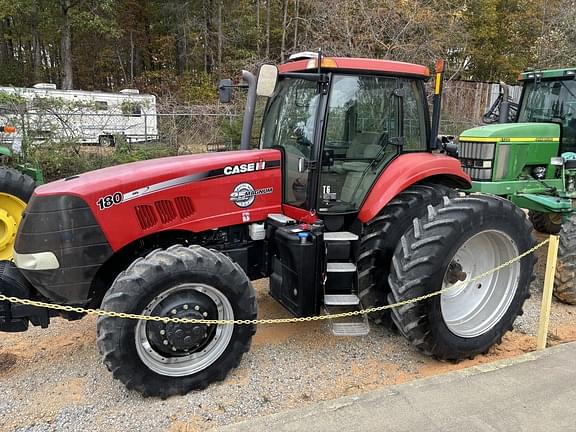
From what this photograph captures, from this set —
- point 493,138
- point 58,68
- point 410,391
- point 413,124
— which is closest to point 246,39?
point 58,68

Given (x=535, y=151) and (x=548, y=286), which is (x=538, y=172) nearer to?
(x=535, y=151)

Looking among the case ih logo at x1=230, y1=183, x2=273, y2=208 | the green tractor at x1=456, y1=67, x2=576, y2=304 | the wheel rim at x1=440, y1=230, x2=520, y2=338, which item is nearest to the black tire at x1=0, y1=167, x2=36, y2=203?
the case ih logo at x1=230, y1=183, x2=273, y2=208

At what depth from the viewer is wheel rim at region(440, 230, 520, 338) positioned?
3.98m

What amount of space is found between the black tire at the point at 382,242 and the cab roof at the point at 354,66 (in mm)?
998

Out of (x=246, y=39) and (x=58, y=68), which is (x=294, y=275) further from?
(x=58, y=68)

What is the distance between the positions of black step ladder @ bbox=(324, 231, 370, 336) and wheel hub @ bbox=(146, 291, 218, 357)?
3.10 ft

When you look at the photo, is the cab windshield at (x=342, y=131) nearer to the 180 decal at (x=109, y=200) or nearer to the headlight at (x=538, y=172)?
the 180 decal at (x=109, y=200)

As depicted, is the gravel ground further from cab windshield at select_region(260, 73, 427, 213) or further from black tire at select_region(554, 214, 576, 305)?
cab windshield at select_region(260, 73, 427, 213)

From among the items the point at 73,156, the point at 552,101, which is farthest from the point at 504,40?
the point at 73,156

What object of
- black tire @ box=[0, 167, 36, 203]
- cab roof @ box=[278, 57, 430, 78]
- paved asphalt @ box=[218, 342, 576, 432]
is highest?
cab roof @ box=[278, 57, 430, 78]

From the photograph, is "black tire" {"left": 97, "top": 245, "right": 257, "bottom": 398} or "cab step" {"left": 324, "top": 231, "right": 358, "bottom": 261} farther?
"cab step" {"left": 324, "top": 231, "right": 358, "bottom": 261}

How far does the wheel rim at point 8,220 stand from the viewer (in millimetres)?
5617

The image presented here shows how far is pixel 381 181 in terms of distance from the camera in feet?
13.1

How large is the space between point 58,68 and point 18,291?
89.9 ft
